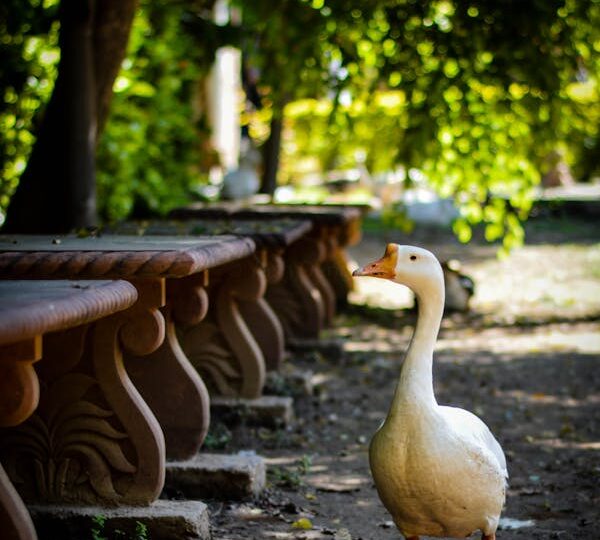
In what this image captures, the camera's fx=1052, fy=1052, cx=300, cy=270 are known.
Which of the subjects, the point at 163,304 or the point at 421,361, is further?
the point at 163,304

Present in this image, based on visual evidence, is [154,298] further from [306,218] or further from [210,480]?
[306,218]

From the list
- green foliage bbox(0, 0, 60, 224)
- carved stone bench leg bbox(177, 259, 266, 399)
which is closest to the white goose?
carved stone bench leg bbox(177, 259, 266, 399)

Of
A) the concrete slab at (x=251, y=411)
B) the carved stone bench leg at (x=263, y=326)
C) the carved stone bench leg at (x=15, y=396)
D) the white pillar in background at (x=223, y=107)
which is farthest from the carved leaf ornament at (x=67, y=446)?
the white pillar in background at (x=223, y=107)

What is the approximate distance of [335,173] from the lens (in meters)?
29.8

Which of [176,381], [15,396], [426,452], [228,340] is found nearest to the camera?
[15,396]

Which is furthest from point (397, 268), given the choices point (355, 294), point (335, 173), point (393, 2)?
point (335, 173)

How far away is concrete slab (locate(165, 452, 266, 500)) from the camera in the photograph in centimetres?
465

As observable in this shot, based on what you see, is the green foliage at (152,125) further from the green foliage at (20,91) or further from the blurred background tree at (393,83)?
the green foliage at (20,91)

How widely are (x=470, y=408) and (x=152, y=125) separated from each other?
23.1 feet

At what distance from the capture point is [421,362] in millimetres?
3582

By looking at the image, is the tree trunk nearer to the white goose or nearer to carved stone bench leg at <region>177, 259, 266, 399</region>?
carved stone bench leg at <region>177, 259, 266, 399</region>

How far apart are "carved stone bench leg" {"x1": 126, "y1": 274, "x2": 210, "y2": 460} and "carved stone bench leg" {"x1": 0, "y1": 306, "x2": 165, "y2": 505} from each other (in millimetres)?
572

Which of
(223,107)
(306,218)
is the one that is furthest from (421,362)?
(223,107)

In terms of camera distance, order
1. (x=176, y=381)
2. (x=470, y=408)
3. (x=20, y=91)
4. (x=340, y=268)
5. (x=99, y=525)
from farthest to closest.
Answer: (x=340, y=268)
(x=20, y=91)
(x=470, y=408)
(x=176, y=381)
(x=99, y=525)
